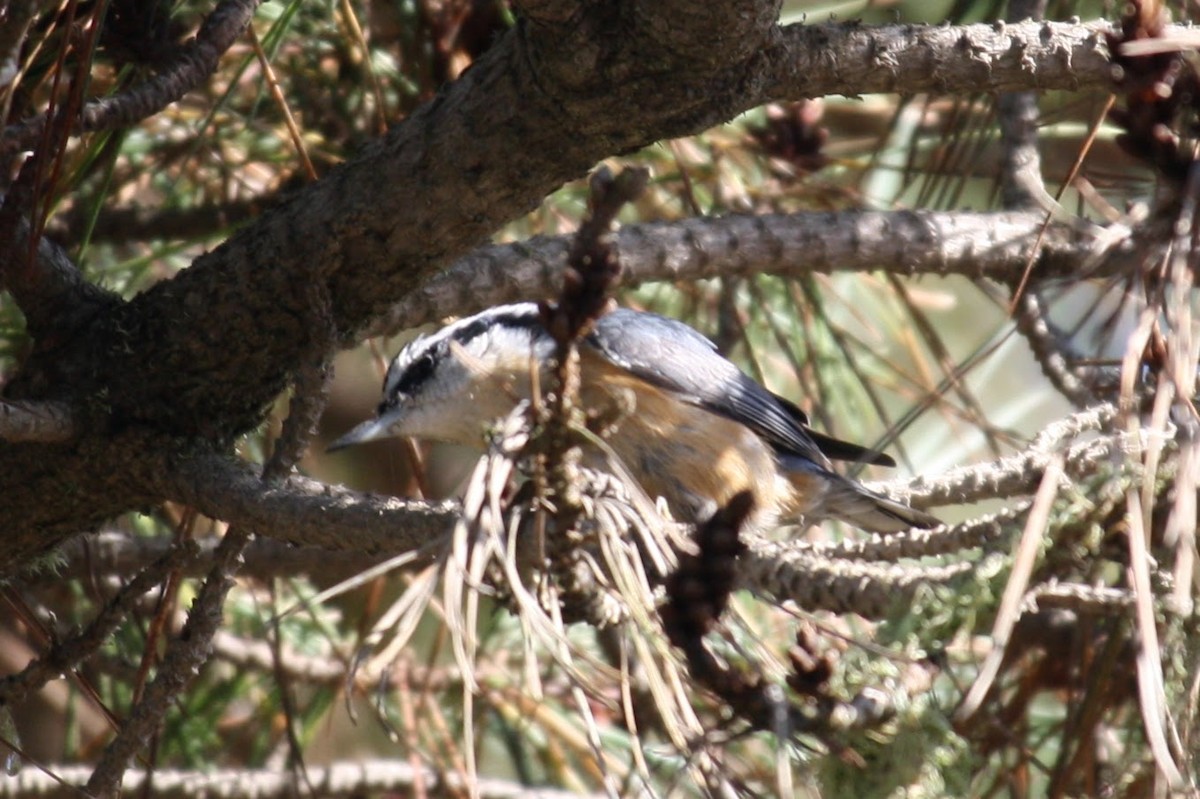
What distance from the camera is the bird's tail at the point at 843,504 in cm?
205

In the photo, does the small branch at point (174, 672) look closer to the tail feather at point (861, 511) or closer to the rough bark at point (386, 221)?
the rough bark at point (386, 221)

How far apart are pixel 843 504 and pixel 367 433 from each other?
2.51 feet

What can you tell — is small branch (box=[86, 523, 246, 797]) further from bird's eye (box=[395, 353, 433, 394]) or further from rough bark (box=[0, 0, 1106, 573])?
bird's eye (box=[395, 353, 433, 394])

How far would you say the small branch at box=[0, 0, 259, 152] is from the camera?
1.23 metres

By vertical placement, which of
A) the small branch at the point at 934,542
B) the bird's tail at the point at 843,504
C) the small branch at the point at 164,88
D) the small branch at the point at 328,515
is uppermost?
the small branch at the point at 164,88

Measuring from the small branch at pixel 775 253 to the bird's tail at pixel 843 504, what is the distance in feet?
1.14

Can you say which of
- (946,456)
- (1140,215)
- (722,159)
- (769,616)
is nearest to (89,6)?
(1140,215)

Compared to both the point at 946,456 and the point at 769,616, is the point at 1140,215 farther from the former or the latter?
the point at 946,456

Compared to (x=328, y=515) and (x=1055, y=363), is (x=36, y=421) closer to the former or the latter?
(x=328, y=515)

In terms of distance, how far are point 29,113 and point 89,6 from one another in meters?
0.14

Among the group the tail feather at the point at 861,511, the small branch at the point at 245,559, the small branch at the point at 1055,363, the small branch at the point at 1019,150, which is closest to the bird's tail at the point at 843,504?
the tail feather at the point at 861,511

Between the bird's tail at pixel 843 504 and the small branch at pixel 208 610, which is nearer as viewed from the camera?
the small branch at pixel 208 610

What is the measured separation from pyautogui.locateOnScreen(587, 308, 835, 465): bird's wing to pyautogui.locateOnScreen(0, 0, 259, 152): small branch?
0.82 meters

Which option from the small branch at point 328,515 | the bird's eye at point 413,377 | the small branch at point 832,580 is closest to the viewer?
the small branch at point 832,580
